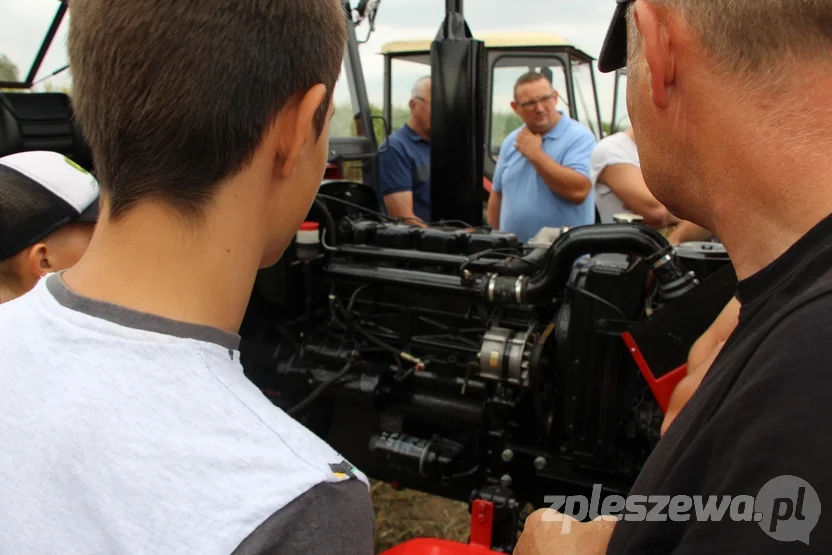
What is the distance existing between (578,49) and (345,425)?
18.1 feet

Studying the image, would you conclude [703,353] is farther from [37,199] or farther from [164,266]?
[37,199]

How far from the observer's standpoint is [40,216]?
1501mm

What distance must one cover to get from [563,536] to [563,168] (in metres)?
2.90

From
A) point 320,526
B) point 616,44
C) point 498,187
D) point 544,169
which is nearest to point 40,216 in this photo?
point 320,526

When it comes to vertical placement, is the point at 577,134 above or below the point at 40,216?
above

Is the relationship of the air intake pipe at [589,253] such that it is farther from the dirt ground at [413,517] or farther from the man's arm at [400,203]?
the man's arm at [400,203]

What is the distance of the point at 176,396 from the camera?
2.17ft

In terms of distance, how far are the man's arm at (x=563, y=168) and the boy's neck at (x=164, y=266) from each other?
3.09 metres

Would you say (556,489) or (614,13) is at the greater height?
(614,13)

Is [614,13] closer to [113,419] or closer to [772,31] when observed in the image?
[772,31]

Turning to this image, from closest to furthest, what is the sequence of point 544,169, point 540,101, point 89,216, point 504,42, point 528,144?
point 89,216 < point 544,169 < point 528,144 < point 540,101 < point 504,42

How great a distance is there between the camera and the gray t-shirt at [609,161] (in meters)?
3.57

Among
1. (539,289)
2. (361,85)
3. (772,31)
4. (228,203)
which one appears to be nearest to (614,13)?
(772,31)

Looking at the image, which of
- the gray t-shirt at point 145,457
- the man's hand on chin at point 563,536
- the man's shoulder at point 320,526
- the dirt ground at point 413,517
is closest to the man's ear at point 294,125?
the gray t-shirt at point 145,457
